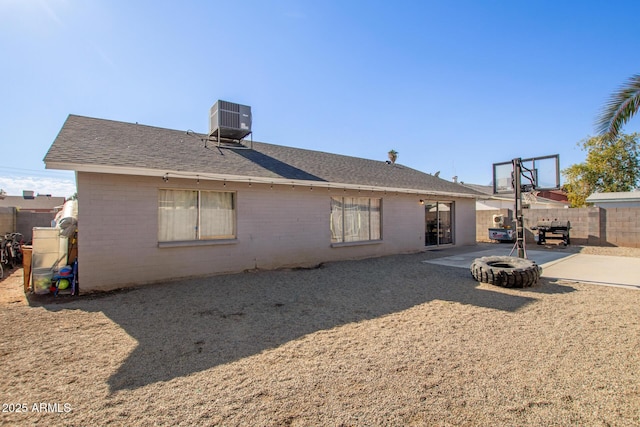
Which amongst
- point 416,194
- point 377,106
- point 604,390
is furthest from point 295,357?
point 377,106

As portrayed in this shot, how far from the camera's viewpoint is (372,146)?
19.8 meters

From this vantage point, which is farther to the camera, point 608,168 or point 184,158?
point 608,168

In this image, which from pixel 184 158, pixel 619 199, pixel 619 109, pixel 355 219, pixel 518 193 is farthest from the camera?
pixel 619 199

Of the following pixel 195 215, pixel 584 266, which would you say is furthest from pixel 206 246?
pixel 584 266

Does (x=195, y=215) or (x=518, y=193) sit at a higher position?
(x=518, y=193)

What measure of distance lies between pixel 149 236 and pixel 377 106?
9.79 meters

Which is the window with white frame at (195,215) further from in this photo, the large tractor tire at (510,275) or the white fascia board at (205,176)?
the large tractor tire at (510,275)

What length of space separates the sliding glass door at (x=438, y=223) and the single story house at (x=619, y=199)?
1268 centimetres

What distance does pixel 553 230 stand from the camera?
13961 millimetres

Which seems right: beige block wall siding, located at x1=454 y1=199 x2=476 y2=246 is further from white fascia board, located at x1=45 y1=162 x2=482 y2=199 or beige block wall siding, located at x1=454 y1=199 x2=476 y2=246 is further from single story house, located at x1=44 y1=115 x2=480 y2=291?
white fascia board, located at x1=45 y1=162 x2=482 y2=199

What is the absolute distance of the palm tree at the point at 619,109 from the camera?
649 cm

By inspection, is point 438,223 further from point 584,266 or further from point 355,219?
point 584,266

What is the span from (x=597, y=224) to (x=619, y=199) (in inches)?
354

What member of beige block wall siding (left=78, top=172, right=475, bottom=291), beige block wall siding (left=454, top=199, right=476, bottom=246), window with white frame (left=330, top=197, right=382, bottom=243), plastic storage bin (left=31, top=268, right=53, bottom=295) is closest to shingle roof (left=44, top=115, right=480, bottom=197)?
beige block wall siding (left=78, top=172, right=475, bottom=291)
